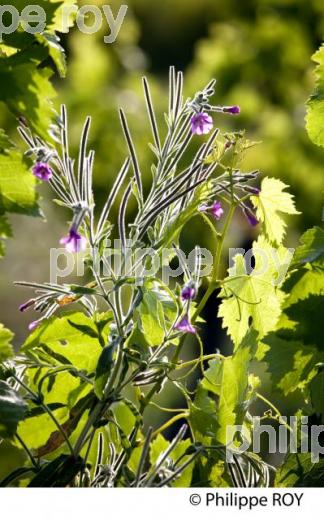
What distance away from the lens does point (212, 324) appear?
498cm

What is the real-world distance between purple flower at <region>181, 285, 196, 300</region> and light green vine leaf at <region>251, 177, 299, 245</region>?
152 mm

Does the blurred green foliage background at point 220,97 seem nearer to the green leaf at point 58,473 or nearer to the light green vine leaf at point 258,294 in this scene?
the light green vine leaf at point 258,294

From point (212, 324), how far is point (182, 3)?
314cm

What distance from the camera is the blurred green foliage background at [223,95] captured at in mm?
5070

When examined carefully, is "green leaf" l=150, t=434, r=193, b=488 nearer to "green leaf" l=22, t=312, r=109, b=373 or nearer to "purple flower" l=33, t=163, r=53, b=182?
"green leaf" l=22, t=312, r=109, b=373

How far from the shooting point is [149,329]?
0.95 m

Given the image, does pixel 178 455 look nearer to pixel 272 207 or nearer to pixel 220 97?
pixel 272 207

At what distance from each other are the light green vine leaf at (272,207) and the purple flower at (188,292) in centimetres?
15

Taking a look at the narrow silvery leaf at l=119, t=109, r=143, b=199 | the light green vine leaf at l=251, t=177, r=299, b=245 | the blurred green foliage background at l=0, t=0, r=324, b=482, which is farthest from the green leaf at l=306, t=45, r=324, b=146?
the blurred green foliage background at l=0, t=0, r=324, b=482

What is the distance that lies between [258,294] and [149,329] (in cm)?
15

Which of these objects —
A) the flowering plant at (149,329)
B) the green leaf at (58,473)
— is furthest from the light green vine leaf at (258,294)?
the green leaf at (58,473)

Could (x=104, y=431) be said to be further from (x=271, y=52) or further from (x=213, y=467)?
(x=271, y=52)

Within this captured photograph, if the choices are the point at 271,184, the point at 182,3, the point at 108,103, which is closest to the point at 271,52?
the point at 108,103

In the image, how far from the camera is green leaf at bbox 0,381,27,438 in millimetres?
872
